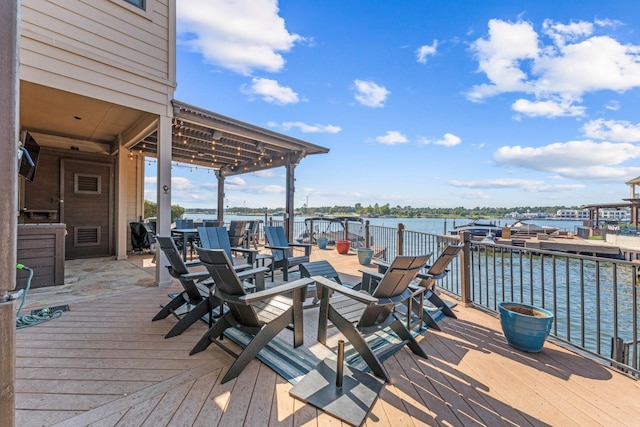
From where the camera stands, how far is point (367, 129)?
13297mm

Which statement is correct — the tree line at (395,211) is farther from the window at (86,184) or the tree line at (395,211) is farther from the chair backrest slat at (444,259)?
the chair backrest slat at (444,259)

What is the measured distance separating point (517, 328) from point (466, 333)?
489 mm

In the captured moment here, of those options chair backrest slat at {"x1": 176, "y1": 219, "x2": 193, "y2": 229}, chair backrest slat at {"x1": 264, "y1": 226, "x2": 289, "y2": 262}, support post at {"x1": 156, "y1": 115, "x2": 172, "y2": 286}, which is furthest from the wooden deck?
chair backrest slat at {"x1": 176, "y1": 219, "x2": 193, "y2": 229}

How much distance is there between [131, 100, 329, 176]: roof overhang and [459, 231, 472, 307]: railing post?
14.2 ft

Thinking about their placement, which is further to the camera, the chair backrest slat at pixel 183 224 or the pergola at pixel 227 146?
the chair backrest slat at pixel 183 224

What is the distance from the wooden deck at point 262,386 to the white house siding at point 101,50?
10.7ft

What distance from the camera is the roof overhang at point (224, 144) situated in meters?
5.17

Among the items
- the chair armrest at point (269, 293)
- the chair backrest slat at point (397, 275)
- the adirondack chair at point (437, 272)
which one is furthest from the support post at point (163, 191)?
the chair backrest slat at point (397, 275)

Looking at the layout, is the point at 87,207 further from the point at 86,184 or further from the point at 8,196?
the point at 8,196

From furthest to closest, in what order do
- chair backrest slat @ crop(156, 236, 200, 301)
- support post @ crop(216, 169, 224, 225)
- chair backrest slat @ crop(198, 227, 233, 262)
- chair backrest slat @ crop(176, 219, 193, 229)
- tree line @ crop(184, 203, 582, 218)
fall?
1. tree line @ crop(184, 203, 582, 218)
2. support post @ crop(216, 169, 224, 225)
3. chair backrest slat @ crop(176, 219, 193, 229)
4. chair backrest slat @ crop(198, 227, 233, 262)
5. chair backrest slat @ crop(156, 236, 200, 301)

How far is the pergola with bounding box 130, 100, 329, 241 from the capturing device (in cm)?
521

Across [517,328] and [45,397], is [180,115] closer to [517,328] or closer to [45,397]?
[45,397]

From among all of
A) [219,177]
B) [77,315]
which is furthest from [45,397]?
[219,177]

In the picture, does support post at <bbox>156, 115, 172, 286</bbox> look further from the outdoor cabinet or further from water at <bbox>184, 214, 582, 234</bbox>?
water at <bbox>184, 214, 582, 234</bbox>
